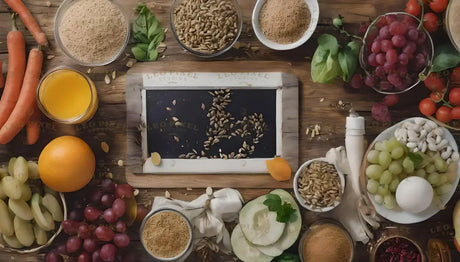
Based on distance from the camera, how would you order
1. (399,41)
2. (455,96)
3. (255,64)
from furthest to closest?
(255,64), (455,96), (399,41)

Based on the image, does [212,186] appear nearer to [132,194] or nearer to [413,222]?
[132,194]

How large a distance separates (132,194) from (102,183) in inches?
4.3

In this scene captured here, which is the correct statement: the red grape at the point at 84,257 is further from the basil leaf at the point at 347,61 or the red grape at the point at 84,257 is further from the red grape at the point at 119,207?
the basil leaf at the point at 347,61

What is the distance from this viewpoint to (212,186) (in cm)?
174

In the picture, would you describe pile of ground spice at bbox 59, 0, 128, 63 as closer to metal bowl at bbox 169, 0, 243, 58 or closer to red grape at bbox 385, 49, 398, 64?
metal bowl at bbox 169, 0, 243, 58

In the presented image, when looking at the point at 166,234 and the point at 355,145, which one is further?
the point at 355,145

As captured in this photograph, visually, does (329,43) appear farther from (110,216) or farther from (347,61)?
(110,216)

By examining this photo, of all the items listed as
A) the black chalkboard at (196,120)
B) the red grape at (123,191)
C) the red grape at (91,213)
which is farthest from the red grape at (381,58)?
the red grape at (91,213)

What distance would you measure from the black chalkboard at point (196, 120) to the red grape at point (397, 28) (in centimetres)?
43

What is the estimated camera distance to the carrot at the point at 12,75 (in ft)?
5.44

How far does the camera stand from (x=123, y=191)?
65.4 inches

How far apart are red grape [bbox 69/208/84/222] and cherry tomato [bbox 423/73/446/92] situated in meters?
1.24

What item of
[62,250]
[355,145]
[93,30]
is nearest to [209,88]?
[93,30]

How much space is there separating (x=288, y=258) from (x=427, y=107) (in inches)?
27.1
